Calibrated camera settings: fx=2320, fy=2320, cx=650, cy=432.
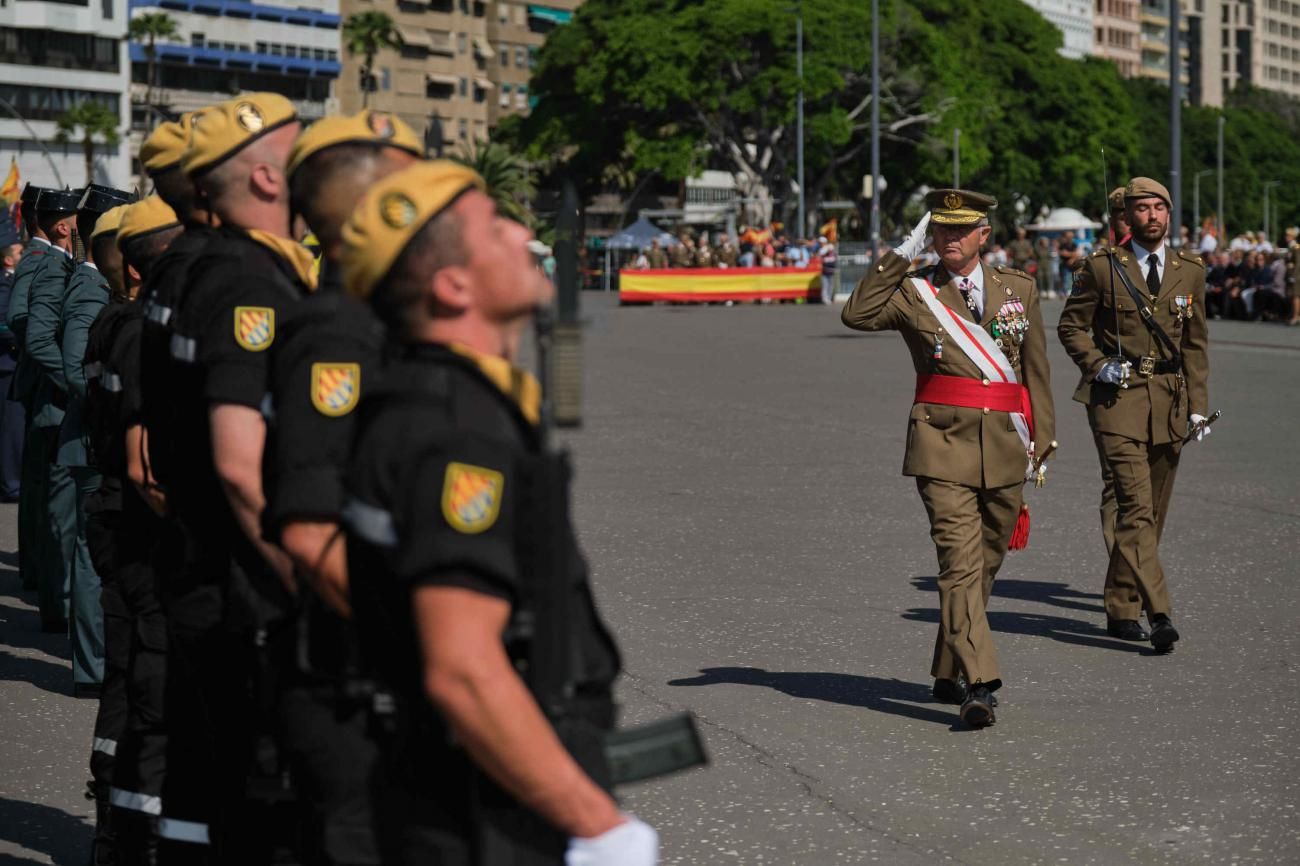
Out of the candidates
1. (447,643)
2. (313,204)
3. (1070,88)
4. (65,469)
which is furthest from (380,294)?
(1070,88)

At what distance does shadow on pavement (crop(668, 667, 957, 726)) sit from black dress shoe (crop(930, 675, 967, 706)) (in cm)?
4

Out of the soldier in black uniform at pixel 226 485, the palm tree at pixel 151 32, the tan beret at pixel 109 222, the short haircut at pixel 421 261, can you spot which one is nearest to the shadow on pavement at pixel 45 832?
the soldier in black uniform at pixel 226 485

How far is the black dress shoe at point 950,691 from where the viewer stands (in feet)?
26.3

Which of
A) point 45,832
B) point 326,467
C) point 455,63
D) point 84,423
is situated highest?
point 455,63

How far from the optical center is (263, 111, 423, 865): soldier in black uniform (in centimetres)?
343

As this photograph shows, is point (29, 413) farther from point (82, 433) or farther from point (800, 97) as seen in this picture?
point (800, 97)

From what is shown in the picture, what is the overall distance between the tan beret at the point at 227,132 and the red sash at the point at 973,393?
391 cm

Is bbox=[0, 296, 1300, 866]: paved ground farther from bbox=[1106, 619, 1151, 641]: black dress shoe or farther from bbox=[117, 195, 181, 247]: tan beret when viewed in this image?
bbox=[117, 195, 181, 247]: tan beret

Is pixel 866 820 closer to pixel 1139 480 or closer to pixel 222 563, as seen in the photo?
pixel 222 563

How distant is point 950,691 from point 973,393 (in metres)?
1.04

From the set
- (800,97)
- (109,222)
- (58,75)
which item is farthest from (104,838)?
(58,75)

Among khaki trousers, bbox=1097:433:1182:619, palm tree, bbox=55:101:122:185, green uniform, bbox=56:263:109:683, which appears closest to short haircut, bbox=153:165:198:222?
green uniform, bbox=56:263:109:683

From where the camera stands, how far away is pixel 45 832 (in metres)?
6.55

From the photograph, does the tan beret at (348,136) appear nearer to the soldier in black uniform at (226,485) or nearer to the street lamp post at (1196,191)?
the soldier in black uniform at (226,485)
